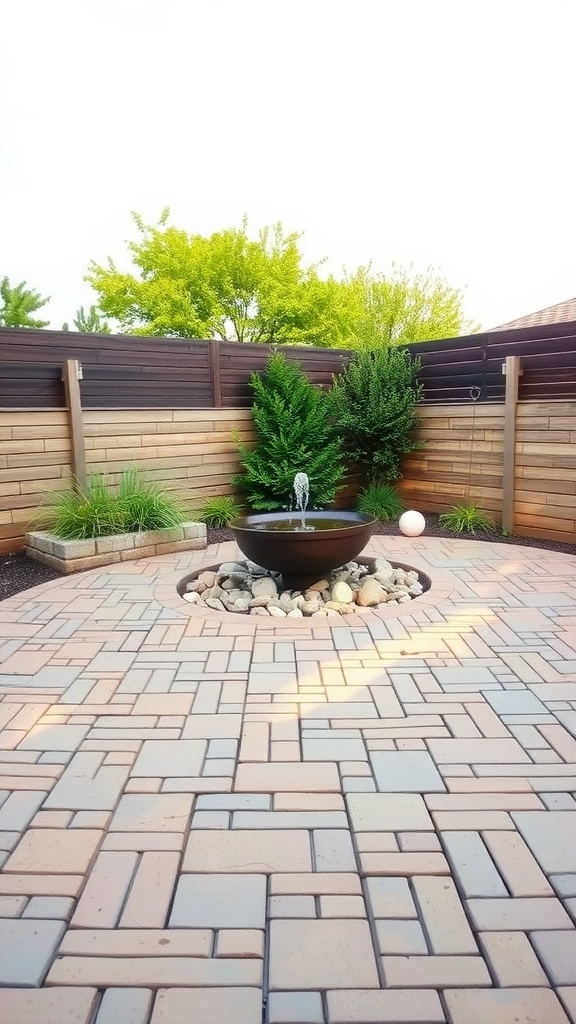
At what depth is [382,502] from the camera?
706 cm

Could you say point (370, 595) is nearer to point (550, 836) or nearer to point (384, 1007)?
point (550, 836)

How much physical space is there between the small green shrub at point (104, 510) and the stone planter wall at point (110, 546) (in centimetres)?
10

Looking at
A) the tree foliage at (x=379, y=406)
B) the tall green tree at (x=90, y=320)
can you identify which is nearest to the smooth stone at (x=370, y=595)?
the tree foliage at (x=379, y=406)

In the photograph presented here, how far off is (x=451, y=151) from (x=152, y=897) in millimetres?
14129

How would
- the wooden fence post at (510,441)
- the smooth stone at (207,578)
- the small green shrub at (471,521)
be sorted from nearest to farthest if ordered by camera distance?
the smooth stone at (207,578)
the wooden fence post at (510,441)
the small green shrub at (471,521)

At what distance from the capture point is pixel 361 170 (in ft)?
57.2

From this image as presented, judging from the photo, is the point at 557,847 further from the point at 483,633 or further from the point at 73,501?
the point at 73,501

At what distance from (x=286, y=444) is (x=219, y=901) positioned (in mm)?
5226

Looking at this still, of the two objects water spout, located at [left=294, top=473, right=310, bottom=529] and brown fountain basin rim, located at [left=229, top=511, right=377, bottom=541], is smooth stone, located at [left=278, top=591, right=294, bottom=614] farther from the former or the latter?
water spout, located at [left=294, top=473, right=310, bottom=529]

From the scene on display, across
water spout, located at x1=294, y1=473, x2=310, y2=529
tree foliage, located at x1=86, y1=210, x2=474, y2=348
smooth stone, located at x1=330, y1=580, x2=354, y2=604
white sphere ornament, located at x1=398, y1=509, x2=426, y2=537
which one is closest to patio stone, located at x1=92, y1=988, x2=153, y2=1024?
smooth stone, located at x1=330, y1=580, x2=354, y2=604

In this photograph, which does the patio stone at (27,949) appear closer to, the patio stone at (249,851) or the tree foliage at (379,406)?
the patio stone at (249,851)

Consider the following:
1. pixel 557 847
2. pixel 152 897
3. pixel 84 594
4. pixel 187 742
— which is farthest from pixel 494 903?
pixel 84 594

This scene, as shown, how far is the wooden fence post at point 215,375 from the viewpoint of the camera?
657cm

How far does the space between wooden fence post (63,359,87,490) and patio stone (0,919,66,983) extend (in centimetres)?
452
